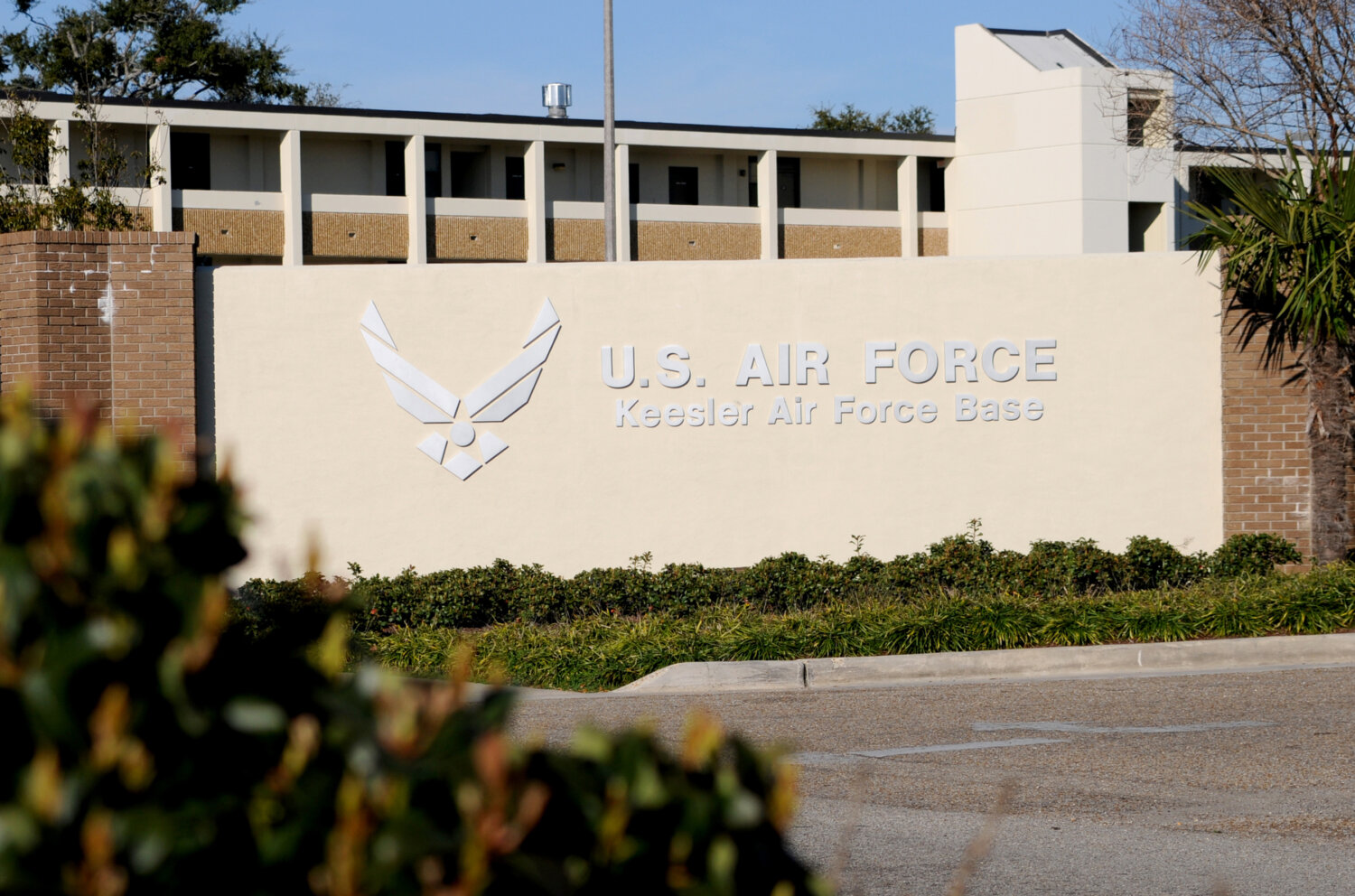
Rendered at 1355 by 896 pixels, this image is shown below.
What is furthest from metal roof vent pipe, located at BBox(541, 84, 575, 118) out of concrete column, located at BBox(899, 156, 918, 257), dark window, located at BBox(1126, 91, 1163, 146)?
dark window, located at BBox(1126, 91, 1163, 146)

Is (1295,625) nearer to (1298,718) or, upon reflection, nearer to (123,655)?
(1298,718)

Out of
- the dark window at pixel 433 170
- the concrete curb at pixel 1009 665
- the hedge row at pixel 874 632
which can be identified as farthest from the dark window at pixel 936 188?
the concrete curb at pixel 1009 665

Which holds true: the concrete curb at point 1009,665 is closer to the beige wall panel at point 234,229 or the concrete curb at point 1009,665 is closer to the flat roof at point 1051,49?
the beige wall panel at point 234,229

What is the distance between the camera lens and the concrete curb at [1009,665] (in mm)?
10836

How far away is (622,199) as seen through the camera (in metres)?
40.7

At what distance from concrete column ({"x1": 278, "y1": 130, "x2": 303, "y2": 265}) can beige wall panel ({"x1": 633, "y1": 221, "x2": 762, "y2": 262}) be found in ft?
29.9

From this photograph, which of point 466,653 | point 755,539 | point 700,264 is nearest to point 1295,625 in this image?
point 755,539

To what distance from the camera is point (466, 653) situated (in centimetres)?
189

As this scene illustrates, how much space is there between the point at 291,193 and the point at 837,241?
51.9 ft

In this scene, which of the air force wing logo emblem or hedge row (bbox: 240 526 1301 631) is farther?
the air force wing logo emblem

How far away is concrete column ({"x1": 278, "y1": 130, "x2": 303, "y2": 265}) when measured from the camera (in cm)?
3819

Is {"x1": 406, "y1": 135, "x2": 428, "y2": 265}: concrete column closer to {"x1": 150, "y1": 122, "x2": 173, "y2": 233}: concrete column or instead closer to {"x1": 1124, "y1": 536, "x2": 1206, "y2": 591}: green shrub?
{"x1": 150, "y1": 122, "x2": 173, "y2": 233}: concrete column

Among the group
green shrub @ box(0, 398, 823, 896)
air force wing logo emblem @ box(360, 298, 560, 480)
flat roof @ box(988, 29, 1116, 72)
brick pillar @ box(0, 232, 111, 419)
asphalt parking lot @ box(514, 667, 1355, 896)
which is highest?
flat roof @ box(988, 29, 1116, 72)

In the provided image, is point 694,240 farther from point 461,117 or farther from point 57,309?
point 57,309
